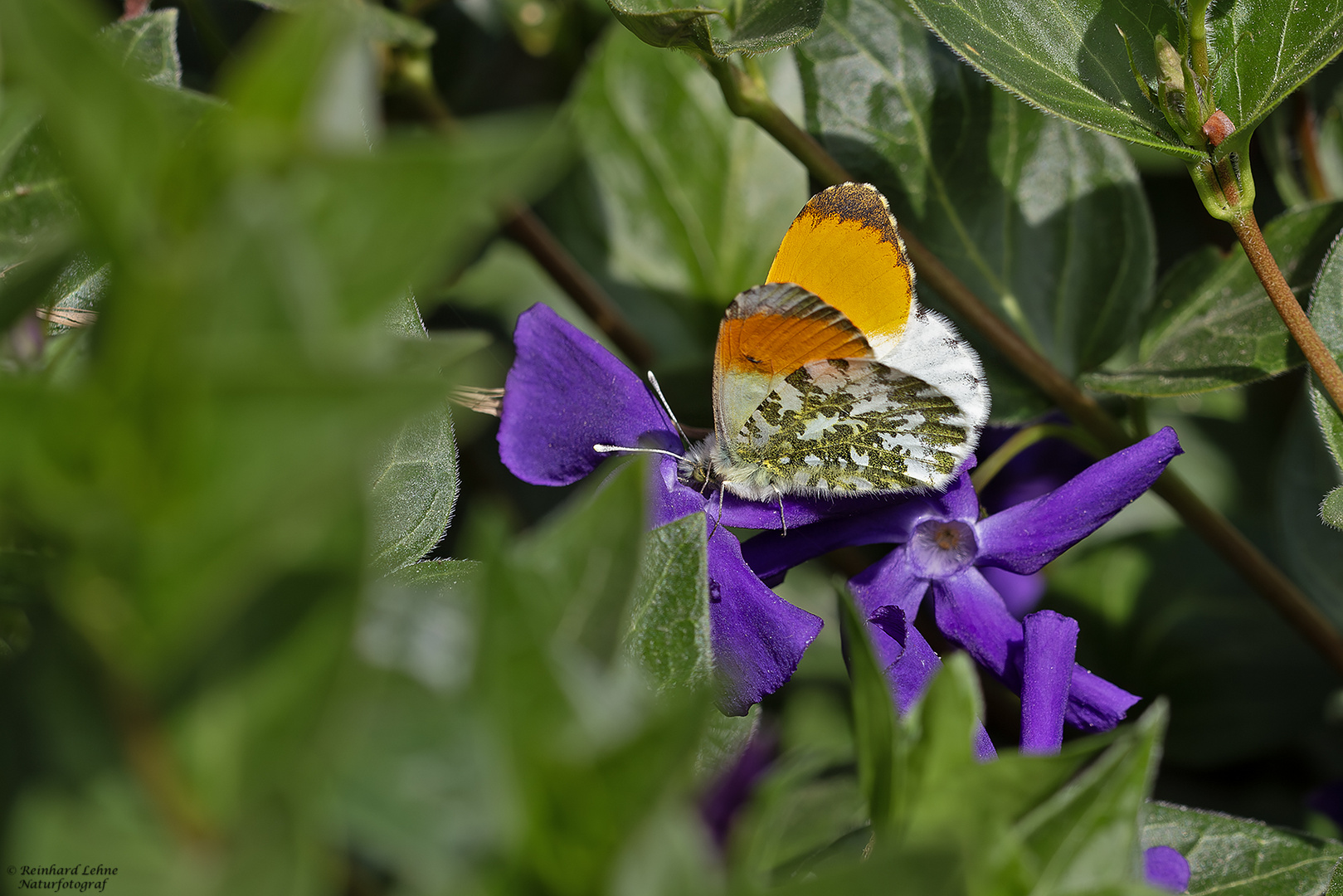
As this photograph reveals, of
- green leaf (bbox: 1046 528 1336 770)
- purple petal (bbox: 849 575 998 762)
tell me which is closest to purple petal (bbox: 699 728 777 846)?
purple petal (bbox: 849 575 998 762)

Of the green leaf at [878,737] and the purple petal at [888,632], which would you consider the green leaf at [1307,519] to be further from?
the green leaf at [878,737]

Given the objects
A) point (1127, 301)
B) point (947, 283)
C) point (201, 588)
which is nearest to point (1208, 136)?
point (947, 283)

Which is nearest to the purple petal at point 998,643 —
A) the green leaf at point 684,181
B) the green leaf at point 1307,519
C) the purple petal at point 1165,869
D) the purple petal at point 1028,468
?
the purple petal at point 1165,869

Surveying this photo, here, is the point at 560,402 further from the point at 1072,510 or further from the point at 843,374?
the point at 1072,510

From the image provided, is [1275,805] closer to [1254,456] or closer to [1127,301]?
[1254,456]

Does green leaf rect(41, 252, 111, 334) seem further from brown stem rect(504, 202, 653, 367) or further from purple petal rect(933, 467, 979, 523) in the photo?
purple petal rect(933, 467, 979, 523)

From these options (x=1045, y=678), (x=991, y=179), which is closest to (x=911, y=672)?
(x=1045, y=678)
